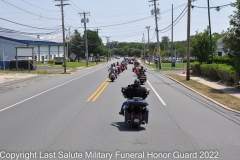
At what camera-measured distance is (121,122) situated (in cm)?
1280

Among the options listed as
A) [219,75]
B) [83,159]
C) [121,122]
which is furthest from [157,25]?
[83,159]

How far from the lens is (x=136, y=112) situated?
1169 cm

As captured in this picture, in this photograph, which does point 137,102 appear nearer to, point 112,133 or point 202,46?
point 112,133

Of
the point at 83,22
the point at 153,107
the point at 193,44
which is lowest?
the point at 153,107

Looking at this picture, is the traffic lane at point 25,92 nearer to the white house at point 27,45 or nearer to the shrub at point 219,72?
the shrub at point 219,72

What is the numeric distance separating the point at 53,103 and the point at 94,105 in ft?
6.69

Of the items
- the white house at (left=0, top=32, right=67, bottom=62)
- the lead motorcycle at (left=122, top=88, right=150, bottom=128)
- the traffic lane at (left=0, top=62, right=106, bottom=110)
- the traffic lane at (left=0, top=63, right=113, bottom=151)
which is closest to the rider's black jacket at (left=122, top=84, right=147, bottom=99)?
the lead motorcycle at (left=122, top=88, right=150, bottom=128)

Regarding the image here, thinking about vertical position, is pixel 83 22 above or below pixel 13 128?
above

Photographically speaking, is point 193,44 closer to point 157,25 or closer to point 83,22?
point 157,25

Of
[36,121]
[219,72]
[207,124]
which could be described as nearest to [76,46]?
[219,72]

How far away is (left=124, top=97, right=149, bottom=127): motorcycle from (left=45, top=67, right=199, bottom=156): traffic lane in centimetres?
24

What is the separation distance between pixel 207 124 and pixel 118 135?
348 centimetres

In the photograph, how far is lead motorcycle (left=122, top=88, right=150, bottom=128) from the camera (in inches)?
456

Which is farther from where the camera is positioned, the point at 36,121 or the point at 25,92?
the point at 25,92
